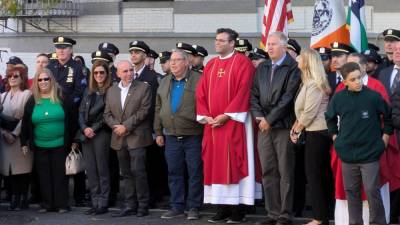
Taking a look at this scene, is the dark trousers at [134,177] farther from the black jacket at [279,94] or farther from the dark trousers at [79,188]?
the black jacket at [279,94]

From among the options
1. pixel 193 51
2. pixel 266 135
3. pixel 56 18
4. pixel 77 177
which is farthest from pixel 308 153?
pixel 56 18

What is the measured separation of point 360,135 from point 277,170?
1428mm

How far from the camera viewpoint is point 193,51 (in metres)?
11.2

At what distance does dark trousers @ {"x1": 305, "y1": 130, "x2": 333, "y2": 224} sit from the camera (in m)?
9.02

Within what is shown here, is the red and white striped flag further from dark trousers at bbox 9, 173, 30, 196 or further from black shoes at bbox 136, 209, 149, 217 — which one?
dark trousers at bbox 9, 173, 30, 196

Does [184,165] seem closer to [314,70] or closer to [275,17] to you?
[314,70]

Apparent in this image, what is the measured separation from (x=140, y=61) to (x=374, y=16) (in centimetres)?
676

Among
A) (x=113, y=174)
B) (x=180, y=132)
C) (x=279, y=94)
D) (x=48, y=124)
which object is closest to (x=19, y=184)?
(x=48, y=124)

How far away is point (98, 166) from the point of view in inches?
413

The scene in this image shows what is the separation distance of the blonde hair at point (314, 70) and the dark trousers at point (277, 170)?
65 cm

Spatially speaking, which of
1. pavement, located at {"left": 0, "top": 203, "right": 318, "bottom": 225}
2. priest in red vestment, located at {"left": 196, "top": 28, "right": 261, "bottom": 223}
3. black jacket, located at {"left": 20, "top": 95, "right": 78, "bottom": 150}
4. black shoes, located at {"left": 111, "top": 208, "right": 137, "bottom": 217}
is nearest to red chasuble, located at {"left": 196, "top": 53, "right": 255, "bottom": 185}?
priest in red vestment, located at {"left": 196, "top": 28, "right": 261, "bottom": 223}

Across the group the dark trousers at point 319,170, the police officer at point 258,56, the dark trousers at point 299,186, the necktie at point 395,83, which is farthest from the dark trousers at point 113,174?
the necktie at point 395,83

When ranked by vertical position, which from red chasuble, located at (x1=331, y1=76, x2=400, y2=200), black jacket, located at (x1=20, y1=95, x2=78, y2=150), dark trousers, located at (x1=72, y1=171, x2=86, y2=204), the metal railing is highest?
the metal railing

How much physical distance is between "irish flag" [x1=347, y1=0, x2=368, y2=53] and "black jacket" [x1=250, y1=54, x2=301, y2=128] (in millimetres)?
1828
